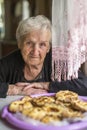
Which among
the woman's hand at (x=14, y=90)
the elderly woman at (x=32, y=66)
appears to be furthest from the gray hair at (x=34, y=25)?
the woman's hand at (x=14, y=90)

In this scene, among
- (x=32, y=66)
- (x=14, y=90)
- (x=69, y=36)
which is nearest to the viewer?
(x=69, y=36)

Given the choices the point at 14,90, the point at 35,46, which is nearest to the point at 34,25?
the point at 35,46

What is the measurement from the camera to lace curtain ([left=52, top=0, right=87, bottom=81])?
136 cm

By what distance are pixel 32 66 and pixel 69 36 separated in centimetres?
40

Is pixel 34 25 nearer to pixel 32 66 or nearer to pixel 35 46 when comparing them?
pixel 35 46

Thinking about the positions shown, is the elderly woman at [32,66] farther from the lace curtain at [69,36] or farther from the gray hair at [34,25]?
the lace curtain at [69,36]

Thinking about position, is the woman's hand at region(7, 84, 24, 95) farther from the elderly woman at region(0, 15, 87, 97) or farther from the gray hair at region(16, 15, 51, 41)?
the gray hair at region(16, 15, 51, 41)

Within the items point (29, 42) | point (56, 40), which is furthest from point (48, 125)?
point (29, 42)

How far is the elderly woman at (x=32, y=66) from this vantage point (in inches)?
61.9

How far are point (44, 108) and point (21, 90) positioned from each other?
510 millimetres

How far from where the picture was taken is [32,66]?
173 cm

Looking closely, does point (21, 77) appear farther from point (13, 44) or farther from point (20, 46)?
point (13, 44)

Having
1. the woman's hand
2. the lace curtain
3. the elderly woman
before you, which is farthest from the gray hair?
the woman's hand

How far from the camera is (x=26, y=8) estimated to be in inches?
216
